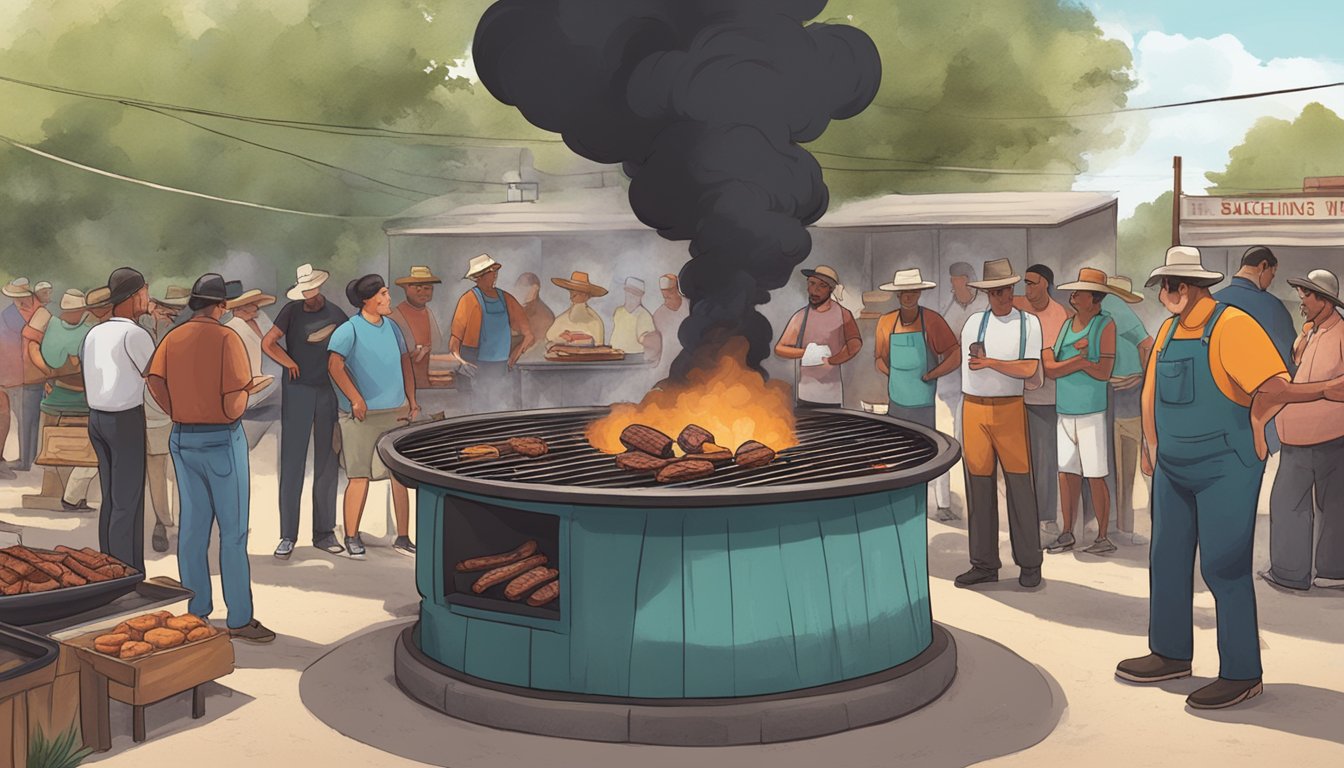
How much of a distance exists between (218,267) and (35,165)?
5.23 meters

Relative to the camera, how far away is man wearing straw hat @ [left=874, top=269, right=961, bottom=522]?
8.95m

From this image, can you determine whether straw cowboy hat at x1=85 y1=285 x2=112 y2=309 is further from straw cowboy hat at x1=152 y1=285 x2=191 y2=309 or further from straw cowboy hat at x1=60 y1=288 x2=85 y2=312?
straw cowboy hat at x1=60 y1=288 x2=85 y2=312

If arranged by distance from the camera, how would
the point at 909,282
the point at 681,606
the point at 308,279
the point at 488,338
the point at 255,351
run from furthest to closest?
the point at 488,338 → the point at 255,351 → the point at 909,282 → the point at 308,279 → the point at 681,606

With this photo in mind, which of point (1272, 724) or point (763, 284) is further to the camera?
point (763, 284)

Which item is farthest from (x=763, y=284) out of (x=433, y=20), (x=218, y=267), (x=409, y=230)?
(x=433, y=20)

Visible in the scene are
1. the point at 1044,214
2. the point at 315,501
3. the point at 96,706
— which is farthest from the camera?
the point at 1044,214

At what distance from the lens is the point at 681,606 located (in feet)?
17.1

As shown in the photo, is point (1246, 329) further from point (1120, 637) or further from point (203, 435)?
point (203, 435)

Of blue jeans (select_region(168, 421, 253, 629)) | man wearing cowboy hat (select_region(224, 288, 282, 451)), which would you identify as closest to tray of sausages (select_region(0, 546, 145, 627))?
blue jeans (select_region(168, 421, 253, 629))

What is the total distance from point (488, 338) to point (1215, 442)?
20.3ft

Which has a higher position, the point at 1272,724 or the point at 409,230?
the point at 409,230

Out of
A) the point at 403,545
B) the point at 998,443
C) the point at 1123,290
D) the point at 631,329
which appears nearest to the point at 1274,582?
the point at 998,443

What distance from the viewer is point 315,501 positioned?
8.80 metres

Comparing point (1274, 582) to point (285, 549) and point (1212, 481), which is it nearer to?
point (1212, 481)
